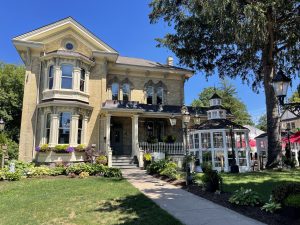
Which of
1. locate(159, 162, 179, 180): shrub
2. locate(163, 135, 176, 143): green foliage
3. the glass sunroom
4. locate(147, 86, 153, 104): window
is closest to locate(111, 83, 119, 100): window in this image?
locate(147, 86, 153, 104): window

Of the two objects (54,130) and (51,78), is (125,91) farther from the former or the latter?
(54,130)

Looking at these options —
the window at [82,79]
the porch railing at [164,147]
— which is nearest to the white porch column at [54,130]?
the window at [82,79]

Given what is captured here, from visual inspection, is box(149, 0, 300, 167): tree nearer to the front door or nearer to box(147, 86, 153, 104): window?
box(147, 86, 153, 104): window

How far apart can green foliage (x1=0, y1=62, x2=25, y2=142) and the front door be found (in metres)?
17.0

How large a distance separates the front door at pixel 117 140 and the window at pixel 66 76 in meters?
5.31

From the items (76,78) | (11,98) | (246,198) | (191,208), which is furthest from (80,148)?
(11,98)

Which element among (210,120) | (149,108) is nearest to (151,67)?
(149,108)

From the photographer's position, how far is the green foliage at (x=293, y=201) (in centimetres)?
586

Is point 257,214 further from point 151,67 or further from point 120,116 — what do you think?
point 151,67

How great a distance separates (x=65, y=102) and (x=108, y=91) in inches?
190

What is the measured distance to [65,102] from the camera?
18.6 metres

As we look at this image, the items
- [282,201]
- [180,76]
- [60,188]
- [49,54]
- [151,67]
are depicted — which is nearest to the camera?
[282,201]

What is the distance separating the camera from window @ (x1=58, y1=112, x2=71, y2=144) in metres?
19.0

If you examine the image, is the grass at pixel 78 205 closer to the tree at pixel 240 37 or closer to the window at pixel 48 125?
the window at pixel 48 125
